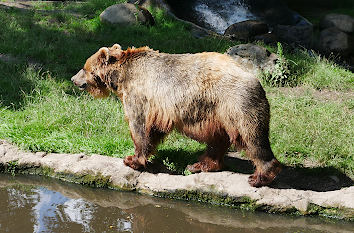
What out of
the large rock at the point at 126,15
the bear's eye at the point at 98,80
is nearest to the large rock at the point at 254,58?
the large rock at the point at 126,15

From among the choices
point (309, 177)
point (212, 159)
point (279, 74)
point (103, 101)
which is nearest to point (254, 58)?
point (279, 74)

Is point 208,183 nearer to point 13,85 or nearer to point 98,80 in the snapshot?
point 98,80

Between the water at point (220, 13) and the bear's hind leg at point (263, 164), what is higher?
the bear's hind leg at point (263, 164)

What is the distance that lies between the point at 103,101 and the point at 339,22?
960 centimetres

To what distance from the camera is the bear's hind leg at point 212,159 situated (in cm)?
679

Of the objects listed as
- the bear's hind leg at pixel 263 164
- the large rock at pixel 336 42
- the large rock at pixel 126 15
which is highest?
the large rock at pixel 126 15

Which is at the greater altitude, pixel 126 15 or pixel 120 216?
pixel 126 15

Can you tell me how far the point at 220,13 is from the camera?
18.9m

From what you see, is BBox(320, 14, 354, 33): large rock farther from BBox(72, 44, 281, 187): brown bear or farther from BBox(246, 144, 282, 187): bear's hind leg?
BBox(246, 144, 282, 187): bear's hind leg

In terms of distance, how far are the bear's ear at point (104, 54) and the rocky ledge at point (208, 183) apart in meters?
1.31

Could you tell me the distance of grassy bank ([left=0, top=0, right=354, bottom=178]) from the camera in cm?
749

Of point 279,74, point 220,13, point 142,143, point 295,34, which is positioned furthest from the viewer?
point 220,13

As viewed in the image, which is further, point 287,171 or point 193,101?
point 287,171

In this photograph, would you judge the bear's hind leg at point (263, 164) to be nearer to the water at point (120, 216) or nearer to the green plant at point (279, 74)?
the water at point (120, 216)
